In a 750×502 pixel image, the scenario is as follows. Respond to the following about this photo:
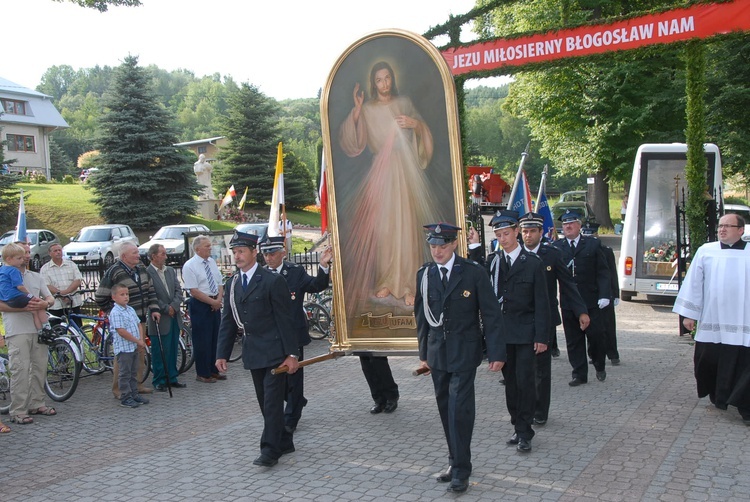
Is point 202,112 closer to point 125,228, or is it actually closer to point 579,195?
point 579,195

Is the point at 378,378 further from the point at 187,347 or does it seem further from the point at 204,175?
the point at 204,175

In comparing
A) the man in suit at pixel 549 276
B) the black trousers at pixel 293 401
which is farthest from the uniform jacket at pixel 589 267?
the black trousers at pixel 293 401

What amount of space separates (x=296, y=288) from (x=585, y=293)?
4.18 meters

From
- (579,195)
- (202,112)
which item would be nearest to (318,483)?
(579,195)

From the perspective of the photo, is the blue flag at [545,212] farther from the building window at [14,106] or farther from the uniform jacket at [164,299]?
the building window at [14,106]

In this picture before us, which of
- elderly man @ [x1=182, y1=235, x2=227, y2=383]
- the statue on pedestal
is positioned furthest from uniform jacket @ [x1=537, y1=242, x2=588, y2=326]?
the statue on pedestal

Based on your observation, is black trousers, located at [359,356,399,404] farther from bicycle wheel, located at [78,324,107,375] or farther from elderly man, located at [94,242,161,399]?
bicycle wheel, located at [78,324,107,375]

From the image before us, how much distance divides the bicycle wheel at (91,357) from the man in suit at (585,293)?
20.5ft

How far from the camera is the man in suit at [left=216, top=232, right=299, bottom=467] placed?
256 inches

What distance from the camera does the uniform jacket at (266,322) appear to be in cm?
654

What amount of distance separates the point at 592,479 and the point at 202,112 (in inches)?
5501

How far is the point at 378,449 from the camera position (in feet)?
22.5

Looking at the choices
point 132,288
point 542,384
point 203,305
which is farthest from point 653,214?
point 132,288

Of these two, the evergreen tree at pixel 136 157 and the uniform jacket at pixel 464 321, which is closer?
the uniform jacket at pixel 464 321
